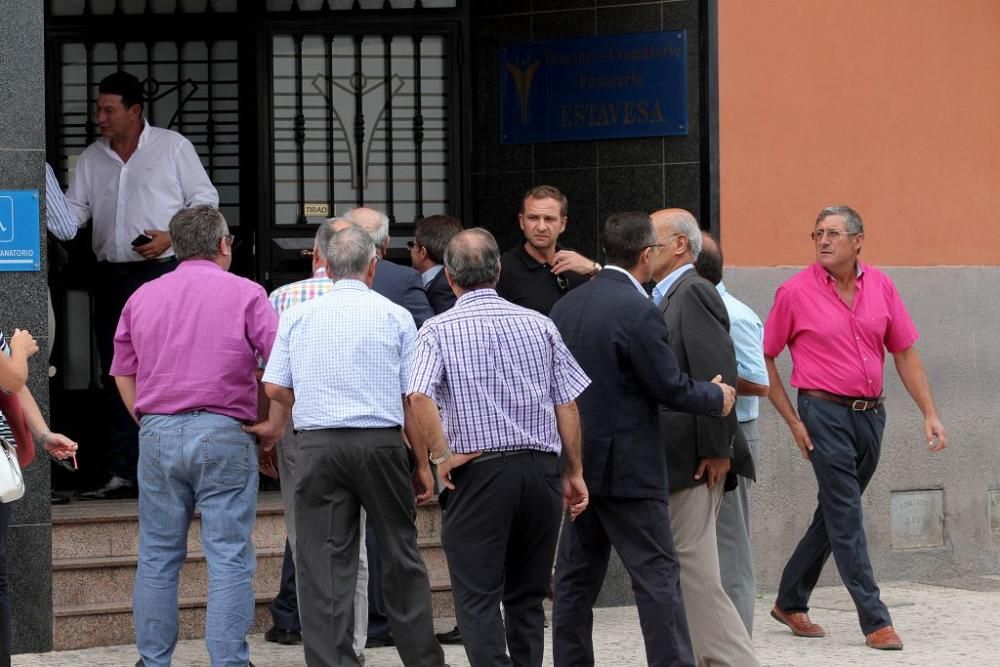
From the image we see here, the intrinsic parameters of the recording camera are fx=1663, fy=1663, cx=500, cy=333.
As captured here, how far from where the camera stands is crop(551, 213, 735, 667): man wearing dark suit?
5914 millimetres

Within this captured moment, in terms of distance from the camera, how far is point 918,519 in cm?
952

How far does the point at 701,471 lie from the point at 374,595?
197 centimetres

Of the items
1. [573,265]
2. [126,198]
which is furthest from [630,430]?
[126,198]

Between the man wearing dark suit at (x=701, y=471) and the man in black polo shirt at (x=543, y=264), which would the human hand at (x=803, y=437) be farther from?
the man wearing dark suit at (x=701, y=471)

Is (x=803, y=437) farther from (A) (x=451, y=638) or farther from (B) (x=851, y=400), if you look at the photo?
(A) (x=451, y=638)

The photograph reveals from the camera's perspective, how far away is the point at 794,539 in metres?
9.12

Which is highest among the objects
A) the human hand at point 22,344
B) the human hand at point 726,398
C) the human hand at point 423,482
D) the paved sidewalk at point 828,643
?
the human hand at point 22,344

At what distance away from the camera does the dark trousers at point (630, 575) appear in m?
5.93

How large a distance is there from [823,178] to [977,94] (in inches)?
47.3

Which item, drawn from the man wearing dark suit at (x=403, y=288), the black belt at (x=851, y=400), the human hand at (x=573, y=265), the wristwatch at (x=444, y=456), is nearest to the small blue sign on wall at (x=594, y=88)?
the human hand at (x=573, y=265)

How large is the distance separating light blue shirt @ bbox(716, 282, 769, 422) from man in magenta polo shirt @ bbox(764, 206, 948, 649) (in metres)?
0.72

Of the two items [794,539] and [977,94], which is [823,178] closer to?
[977,94]

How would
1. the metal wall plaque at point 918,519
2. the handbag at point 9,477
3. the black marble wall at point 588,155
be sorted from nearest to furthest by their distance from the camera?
the handbag at point 9,477 < the black marble wall at point 588,155 < the metal wall plaque at point 918,519

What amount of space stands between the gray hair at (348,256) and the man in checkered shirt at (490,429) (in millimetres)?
479
